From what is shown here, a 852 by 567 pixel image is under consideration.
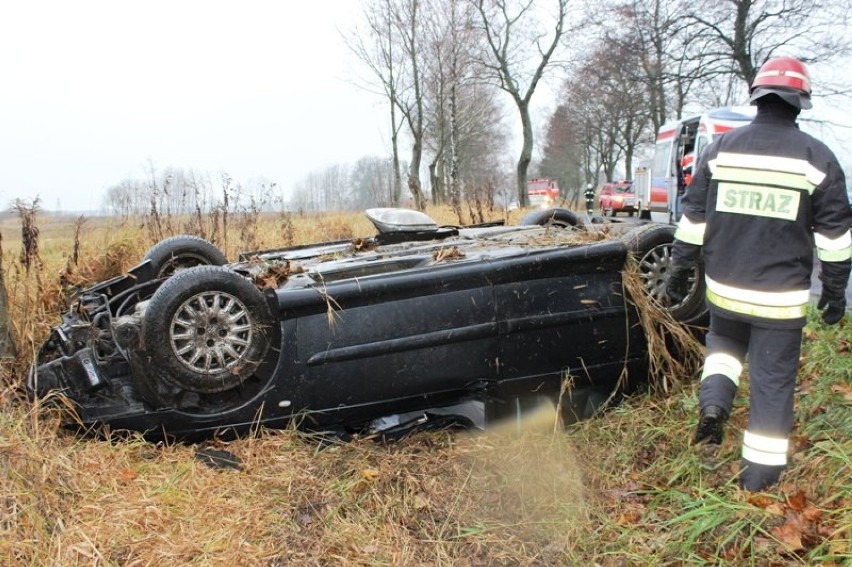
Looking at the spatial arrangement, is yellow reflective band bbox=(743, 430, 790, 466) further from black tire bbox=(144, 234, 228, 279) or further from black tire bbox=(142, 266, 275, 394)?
black tire bbox=(144, 234, 228, 279)

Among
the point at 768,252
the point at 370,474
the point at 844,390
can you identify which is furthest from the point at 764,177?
the point at 370,474

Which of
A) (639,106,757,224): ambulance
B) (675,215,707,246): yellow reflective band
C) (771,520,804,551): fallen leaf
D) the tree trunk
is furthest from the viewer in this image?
the tree trunk

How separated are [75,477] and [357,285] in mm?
1447

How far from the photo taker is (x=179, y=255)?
408cm

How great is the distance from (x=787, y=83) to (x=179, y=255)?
3.57 metres

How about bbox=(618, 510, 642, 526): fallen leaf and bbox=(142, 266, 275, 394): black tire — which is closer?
bbox=(618, 510, 642, 526): fallen leaf

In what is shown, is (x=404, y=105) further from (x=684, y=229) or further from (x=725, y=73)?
(x=684, y=229)

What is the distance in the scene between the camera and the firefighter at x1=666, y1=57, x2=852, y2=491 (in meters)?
2.40

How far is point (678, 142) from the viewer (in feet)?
46.0

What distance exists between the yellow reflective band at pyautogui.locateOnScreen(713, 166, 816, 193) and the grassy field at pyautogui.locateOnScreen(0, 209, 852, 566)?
1.02m

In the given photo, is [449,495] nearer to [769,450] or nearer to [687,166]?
[769,450]

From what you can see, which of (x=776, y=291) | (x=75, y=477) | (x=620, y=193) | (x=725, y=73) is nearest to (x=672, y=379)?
(x=776, y=291)

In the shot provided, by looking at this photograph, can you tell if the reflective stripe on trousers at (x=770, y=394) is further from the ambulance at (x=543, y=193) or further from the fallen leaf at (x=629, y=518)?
the ambulance at (x=543, y=193)

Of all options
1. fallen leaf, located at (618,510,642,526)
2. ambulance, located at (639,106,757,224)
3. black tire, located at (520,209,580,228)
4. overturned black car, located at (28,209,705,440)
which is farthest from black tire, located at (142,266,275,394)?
ambulance, located at (639,106,757,224)
